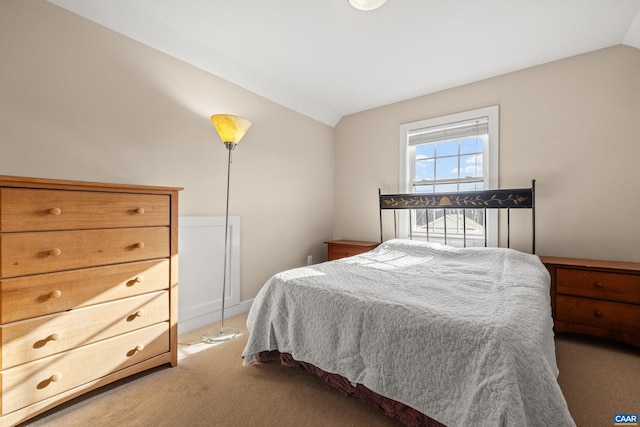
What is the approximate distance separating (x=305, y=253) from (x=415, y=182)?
171 centimetres

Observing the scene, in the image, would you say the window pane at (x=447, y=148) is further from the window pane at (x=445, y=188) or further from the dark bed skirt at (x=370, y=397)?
the dark bed skirt at (x=370, y=397)

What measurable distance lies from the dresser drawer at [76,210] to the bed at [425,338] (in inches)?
36.2

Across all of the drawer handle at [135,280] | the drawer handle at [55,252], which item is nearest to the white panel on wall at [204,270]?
the drawer handle at [135,280]

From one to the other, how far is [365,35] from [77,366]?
2.93m

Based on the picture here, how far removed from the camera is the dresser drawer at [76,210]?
1.26 meters

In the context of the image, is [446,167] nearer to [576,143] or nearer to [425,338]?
[576,143]

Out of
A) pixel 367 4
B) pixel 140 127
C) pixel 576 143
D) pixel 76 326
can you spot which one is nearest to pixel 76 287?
pixel 76 326

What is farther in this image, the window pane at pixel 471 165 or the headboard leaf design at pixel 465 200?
the window pane at pixel 471 165

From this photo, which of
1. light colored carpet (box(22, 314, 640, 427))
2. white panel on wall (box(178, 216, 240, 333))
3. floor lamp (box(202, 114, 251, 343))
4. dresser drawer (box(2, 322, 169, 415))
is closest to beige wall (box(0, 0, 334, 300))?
white panel on wall (box(178, 216, 240, 333))

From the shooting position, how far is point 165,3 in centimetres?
190

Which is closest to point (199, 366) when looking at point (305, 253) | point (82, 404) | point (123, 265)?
point (82, 404)

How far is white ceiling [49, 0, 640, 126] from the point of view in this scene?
1927 millimetres

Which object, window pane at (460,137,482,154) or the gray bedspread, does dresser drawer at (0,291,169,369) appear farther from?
window pane at (460,137,482,154)

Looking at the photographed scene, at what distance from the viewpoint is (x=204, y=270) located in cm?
251
